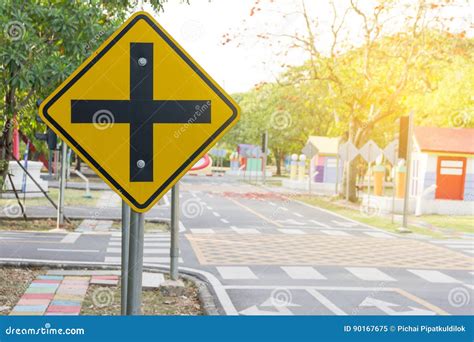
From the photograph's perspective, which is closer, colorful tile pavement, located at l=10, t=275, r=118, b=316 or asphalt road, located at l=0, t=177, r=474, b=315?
colorful tile pavement, located at l=10, t=275, r=118, b=316

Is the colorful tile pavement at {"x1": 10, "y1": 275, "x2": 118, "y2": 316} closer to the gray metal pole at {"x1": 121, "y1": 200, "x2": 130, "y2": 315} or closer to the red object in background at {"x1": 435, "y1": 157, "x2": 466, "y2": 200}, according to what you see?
the gray metal pole at {"x1": 121, "y1": 200, "x2": 130, "y2": 315}

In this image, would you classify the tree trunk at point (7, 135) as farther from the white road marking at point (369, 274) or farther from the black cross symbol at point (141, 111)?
the black cross symbol at point (141, 111)

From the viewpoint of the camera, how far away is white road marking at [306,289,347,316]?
24.9 feet

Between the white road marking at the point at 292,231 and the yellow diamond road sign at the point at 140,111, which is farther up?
the yellow diamond road sign at the point at 140,111

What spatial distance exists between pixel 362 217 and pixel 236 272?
42.4 ft

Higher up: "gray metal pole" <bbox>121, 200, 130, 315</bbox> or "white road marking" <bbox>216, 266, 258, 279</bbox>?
"gray metal pole" <bbox>121, 200, 130, 315</bbox>

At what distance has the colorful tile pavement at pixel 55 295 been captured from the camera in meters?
6.88

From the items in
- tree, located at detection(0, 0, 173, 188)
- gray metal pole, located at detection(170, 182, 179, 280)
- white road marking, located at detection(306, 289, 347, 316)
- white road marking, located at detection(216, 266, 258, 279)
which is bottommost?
white road marking, located at detection(216, 266, 258, 279)

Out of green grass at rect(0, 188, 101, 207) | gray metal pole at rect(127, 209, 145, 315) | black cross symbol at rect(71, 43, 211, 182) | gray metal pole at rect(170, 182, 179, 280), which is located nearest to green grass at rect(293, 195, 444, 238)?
green grass at rect(0, 188, 101, 207)

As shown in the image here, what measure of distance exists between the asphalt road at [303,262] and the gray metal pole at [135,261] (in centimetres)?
401

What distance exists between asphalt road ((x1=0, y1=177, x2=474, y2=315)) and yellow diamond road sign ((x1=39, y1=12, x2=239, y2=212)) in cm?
432

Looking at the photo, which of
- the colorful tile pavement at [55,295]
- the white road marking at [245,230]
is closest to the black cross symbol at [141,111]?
the colorful tile pavement at [55,295]

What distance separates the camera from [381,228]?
1902 cm
